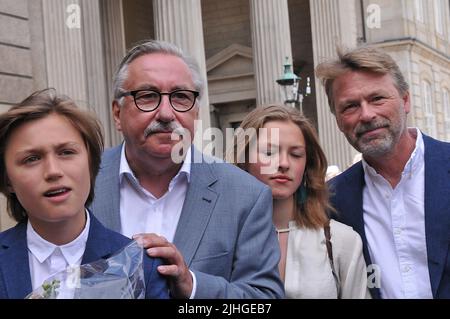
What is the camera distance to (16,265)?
2445 millimetres

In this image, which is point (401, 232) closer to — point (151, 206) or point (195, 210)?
point (195, 210)

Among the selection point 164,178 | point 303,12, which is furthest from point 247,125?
point 303,12

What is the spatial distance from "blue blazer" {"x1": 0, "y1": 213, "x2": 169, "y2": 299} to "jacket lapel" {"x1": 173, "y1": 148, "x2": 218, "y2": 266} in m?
0.46

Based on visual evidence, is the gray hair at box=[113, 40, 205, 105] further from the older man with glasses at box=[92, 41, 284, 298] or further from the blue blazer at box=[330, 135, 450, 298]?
the blue blazer at box=[330, 135, 450, 298]

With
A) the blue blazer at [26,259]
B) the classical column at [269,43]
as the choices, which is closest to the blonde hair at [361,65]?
the blue blazer at [26,259]

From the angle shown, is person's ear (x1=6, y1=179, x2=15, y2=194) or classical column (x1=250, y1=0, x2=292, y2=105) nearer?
person's ear (x1=6, y1=179, x2=15, y2=194)

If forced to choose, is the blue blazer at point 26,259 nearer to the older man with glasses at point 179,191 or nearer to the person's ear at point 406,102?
the older man with glasses at point 179,191

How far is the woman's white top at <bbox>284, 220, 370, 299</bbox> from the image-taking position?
11.4ft

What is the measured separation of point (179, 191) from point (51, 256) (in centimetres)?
87

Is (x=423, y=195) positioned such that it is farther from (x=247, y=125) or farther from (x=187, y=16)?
(x=187, y=16)

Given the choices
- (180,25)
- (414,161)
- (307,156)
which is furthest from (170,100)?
(180,25)

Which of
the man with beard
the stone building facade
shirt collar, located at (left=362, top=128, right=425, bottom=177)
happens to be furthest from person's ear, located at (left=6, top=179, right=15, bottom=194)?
the stone building facade

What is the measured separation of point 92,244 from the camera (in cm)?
250

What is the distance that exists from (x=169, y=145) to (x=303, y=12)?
26.0m
